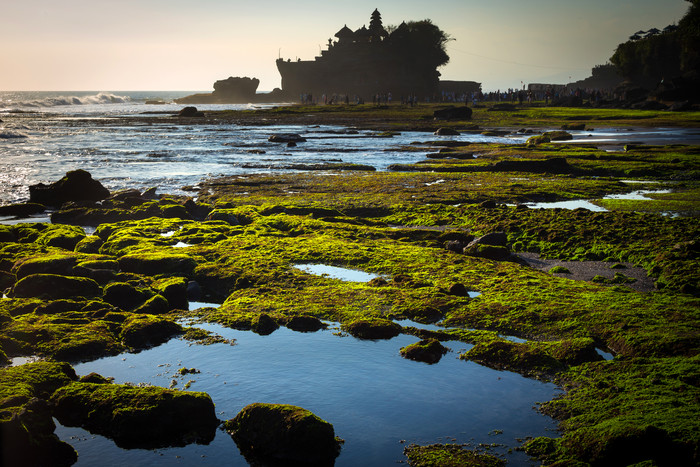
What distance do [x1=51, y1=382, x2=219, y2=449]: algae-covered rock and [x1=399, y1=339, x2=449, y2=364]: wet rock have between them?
301 centimetres

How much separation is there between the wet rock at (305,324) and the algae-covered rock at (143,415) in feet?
9.64

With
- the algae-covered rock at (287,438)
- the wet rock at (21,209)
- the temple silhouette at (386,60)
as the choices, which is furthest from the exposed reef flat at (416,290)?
the temple silhouette at (386,60)

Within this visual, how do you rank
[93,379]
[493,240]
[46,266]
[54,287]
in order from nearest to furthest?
[93,379]
[54,287]
[46,266]
[493,240]

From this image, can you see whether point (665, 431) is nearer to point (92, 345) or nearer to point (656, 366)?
point (656, 366)

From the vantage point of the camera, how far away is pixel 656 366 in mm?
7641

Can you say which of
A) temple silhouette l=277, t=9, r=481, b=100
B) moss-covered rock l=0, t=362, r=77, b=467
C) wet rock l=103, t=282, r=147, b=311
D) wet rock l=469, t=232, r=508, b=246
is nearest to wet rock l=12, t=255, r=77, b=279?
wet rock l=103, t=282, r=147, b=311

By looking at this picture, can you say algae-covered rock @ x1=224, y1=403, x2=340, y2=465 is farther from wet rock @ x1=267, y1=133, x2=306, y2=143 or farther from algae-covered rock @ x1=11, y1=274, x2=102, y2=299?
wet rock @ x1=267, y1=133, x2=306, y2=143

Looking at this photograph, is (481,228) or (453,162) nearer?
(481,228)

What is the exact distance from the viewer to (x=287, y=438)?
620 cm

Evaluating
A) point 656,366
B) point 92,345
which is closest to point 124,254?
point 92,345

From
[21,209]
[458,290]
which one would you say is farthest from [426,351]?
[21,209]

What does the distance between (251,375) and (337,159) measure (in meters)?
26.5

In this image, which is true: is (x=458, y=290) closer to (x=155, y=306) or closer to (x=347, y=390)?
(x=347, y=390)

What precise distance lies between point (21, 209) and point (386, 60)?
13017cm
